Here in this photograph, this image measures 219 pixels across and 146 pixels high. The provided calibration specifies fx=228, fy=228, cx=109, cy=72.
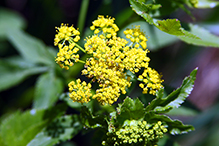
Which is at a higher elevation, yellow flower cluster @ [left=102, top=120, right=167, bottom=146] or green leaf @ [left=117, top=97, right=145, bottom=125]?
green leaf @ [left=117, top=97, right=145, bottom=125]

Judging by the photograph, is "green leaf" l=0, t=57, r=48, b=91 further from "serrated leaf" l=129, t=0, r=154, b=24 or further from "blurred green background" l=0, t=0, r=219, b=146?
"serrated leaf" l=129, t=0, r=154, b=24

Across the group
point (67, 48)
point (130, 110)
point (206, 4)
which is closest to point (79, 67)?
point (67, 48)

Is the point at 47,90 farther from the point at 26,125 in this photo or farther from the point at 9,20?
the point at 9,20

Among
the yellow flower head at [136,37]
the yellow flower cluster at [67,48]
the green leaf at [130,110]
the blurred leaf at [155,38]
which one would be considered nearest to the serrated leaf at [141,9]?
the yellow flower head at [136,37]

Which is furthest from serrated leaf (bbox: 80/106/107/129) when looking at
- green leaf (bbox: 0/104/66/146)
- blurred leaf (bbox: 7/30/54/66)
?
blurred leaf (bbox: 7/30/54/66)

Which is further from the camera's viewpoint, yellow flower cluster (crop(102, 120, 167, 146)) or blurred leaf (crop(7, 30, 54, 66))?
blurred leaf (crop(7, 30, 54, 66))

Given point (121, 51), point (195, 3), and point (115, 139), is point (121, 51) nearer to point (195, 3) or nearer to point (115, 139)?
point (115, 139)

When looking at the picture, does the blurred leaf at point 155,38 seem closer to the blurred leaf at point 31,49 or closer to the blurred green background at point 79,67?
the blurred green background at point 79,67
